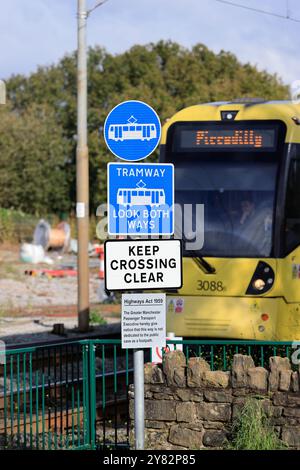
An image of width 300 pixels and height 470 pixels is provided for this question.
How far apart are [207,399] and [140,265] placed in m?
1.86

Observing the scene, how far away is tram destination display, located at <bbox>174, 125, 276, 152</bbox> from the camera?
12.8 metres

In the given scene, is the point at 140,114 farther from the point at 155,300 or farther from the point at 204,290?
the point at 204,290

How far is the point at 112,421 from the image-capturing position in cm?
1148

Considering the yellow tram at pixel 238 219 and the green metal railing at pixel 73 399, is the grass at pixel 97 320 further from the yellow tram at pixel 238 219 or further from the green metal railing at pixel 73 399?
the green metal railing at pixel 73 399

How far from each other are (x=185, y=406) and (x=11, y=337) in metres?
8.83

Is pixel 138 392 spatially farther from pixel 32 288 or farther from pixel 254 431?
pixel 32 288

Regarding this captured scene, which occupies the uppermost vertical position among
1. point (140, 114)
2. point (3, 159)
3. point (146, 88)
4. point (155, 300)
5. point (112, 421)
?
point (146, 88)

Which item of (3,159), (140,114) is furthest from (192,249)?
(3,159)

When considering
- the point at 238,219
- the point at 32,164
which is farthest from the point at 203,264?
the point at 32,164

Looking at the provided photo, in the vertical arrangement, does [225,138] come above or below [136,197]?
above

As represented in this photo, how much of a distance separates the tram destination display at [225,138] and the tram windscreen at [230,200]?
1.6 inches

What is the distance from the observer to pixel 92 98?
2469 inches

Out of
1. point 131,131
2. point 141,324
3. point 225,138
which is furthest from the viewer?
point 225,138

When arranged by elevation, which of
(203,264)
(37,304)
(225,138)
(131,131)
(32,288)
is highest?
(225,138)
